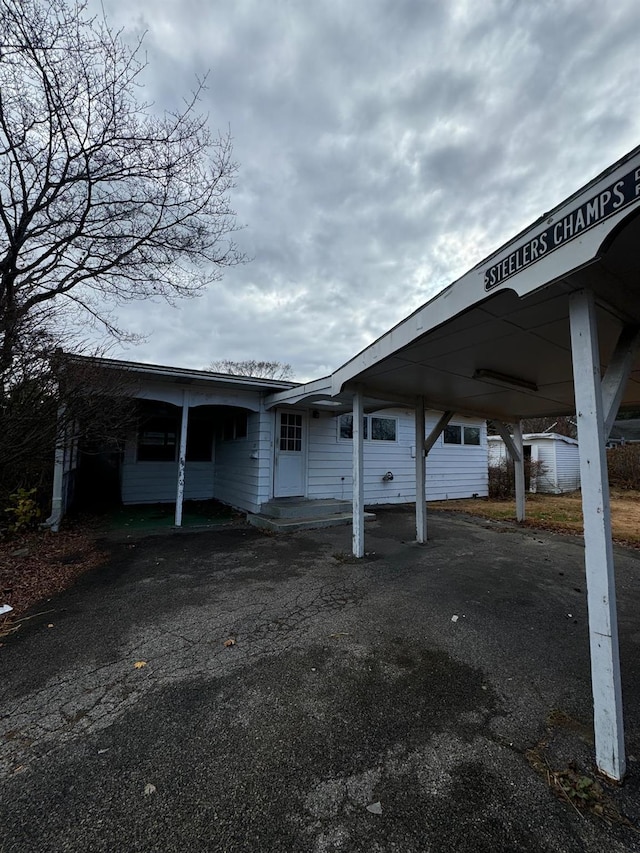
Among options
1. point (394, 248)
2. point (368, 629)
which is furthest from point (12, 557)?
point (394, 248)

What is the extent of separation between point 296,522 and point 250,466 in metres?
2.01

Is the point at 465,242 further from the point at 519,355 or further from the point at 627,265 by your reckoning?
the point at 627,265

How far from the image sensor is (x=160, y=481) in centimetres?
979

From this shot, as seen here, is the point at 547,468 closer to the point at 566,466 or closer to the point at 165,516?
the point at 566,466

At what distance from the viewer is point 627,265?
6.45 ft

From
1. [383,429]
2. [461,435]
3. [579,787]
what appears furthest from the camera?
[461,435]

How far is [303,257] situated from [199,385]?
15.7 feet

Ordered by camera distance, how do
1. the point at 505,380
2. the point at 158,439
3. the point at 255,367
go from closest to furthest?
the point at 505,380
the point at 158,439
the point at 255,367

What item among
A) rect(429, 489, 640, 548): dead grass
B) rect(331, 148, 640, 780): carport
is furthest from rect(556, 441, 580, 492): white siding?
rect(331, 148, 640, 780): carport

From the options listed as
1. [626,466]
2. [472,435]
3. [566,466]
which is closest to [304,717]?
[472,435]

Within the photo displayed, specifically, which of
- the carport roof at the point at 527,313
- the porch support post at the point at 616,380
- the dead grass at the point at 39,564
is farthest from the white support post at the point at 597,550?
the dead grass at the point at 39,564

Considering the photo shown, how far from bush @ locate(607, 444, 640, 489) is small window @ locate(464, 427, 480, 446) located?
23.5 feet

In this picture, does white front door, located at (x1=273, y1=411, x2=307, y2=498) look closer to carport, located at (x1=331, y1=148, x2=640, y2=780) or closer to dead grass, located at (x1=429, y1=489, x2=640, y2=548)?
dead grass, located at (x1=429, y1=489, x2=640, y2=548)

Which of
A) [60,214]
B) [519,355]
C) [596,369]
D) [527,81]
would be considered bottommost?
[596,369]
